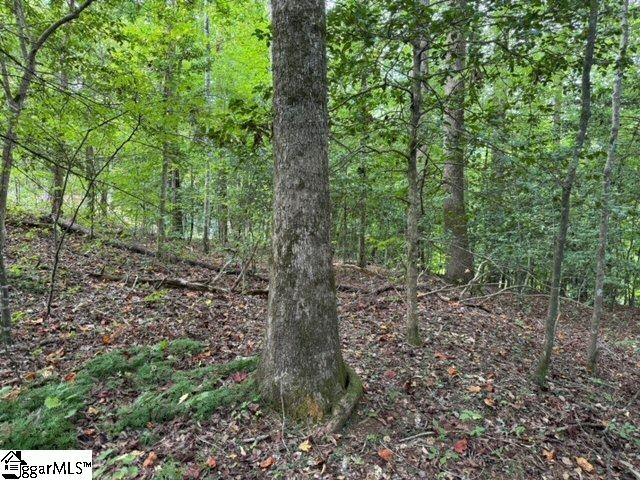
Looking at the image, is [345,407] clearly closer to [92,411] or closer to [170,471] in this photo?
[170,471]

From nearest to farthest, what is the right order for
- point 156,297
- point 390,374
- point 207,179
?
point 390,374
point 156,297
point 207,179

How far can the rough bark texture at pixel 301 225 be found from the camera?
10.3 feet

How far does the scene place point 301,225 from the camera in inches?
125

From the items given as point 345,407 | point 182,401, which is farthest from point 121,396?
point 345,407

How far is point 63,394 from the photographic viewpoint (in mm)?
3514

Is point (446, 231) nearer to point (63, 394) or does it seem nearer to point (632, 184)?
point (632, 184)

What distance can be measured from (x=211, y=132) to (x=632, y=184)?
10782 mm

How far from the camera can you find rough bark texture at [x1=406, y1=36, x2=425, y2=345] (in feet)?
14.4

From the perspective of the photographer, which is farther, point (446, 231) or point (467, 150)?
point (446, 231)

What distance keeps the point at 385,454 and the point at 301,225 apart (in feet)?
6.63

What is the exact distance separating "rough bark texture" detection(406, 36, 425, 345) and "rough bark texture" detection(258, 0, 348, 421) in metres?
1.56

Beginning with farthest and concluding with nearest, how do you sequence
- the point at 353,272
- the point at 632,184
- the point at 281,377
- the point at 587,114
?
the point at 353,272, the point at 632,184, the point at 587,114, the point at 281,377

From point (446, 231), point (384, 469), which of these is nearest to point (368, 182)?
point (446, 231)

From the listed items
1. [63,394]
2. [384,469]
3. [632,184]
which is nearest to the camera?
[384,469]
